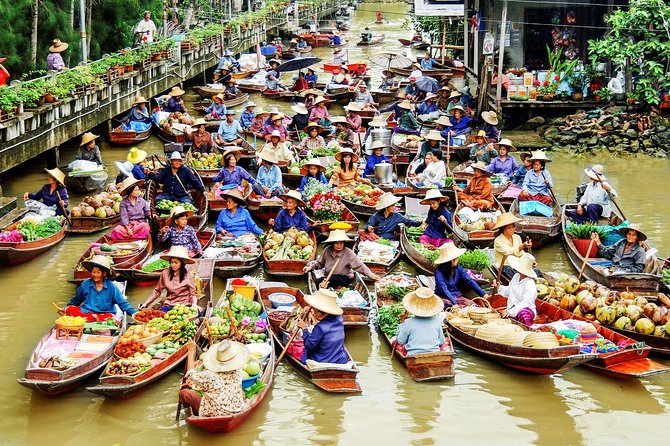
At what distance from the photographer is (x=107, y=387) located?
824cm

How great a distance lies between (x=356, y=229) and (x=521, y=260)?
387 cm

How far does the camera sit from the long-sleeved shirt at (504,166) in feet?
50.8

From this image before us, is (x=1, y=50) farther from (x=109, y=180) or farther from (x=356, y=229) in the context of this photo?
(x=356, y=229)

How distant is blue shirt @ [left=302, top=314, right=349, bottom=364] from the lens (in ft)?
28.5

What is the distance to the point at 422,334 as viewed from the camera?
9.02 metres

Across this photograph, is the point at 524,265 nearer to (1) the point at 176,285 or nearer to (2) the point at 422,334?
(2) the point at 422,334

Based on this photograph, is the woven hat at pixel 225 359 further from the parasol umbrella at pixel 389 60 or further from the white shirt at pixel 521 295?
the parasol umbrella at pixel 389 60

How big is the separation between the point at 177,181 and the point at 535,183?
18.7 feet

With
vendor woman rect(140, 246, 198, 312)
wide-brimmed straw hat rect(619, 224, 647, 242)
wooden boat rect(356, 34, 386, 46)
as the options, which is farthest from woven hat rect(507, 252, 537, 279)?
wooden boat rect(356, 34, 386, 46)

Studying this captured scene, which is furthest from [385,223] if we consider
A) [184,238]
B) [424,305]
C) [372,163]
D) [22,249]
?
[22,249]

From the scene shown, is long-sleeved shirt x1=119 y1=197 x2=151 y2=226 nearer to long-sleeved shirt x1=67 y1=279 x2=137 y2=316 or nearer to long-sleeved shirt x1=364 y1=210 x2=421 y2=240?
long-sleeved shirt x1=67 y1=279 x2=137 y2=316

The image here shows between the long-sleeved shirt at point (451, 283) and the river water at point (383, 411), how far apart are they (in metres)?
0.88

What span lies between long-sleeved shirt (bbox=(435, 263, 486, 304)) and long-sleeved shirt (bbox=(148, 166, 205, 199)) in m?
5.03

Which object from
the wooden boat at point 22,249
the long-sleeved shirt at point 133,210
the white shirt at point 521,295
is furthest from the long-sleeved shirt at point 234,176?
the white shirt at point 521,295
